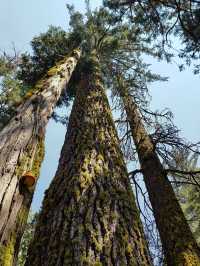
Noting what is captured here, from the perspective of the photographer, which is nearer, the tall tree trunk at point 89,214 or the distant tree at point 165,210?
the tall tree trunk at point 89,214

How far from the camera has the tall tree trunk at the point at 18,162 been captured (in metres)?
2.16

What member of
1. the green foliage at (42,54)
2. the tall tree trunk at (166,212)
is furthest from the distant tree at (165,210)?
the green foliage at (42,54)

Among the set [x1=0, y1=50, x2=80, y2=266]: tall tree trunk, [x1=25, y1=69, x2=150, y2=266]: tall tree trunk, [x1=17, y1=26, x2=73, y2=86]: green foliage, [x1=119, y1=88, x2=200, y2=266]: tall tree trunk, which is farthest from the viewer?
[x1=17, y1=26, x2=73, y2=86]: green foliage

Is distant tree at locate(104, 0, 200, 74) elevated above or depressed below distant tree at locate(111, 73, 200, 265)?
above

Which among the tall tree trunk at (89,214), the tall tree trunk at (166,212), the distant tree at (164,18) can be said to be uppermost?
the distant tree at (164,18)

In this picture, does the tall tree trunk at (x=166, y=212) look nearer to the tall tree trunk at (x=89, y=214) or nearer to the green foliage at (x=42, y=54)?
the tall tree trunk at (x=89, y=214)

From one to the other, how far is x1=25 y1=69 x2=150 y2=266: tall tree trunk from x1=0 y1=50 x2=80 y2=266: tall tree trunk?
0.45m

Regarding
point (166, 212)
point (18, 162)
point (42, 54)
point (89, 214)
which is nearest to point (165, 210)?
point (166, 212)

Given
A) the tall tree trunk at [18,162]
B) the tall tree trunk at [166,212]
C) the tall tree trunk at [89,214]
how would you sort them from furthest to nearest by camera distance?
the tall tree trunk at [166,212] < the tall tree trunk at [89,214] < the tall tree trunk at [18,162]

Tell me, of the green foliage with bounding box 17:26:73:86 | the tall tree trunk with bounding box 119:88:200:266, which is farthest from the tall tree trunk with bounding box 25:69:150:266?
the green foliage with bounding box 17:26:73:86

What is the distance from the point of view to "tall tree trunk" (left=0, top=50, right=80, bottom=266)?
7.08 feet

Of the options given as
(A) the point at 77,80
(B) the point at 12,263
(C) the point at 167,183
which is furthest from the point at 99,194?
(A) the point at 77,80

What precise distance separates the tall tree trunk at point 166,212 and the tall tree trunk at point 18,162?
3.04 m

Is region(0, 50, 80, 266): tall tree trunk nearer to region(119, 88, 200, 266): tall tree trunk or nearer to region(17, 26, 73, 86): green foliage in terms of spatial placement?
region(119, 88, 200, 266): tall tree trunk
